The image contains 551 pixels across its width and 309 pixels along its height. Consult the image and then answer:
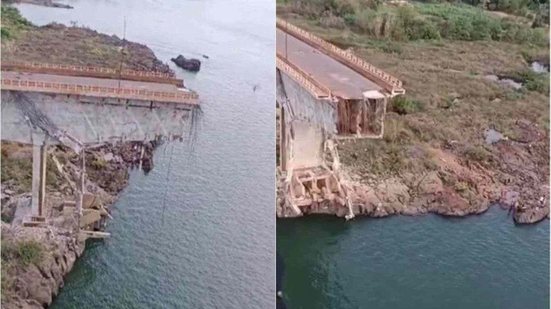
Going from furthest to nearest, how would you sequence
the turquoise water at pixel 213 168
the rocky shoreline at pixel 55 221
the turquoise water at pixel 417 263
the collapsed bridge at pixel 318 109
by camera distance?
the turquoise water at pixel 417 263 < the collapsed bridge at pixel 318 109 < the rocky shoreline at pixel 55 221 < the turquoise water at pixel 213 168

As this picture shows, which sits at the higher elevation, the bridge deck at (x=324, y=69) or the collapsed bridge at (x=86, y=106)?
the bridge deck at (x=324, y=69)

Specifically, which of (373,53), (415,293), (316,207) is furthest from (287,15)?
(415,293)

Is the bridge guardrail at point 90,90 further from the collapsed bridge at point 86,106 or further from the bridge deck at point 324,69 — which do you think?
the bridge deck at point 324,69

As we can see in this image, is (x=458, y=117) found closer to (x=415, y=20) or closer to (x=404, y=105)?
(x=404, y=105)

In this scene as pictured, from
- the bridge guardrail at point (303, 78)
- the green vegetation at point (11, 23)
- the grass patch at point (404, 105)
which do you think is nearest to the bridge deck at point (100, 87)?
the green vegetation at point (11, 23)

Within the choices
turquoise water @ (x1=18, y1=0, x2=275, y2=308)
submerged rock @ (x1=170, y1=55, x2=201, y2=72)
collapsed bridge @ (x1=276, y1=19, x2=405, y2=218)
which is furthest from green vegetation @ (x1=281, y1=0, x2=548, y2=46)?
submerged rock @ (x1=170, y1=55, x2=201, y2=72)

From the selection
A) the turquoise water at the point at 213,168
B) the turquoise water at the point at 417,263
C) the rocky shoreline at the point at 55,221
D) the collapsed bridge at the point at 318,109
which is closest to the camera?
the turquoise water at the point at 213,168

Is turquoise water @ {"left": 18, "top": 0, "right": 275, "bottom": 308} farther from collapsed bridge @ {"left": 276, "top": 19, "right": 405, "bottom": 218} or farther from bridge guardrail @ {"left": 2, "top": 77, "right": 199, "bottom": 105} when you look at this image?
collapsed bridge @ {"left": 276, "top": 19, "right": 405, "bottom": 218}
